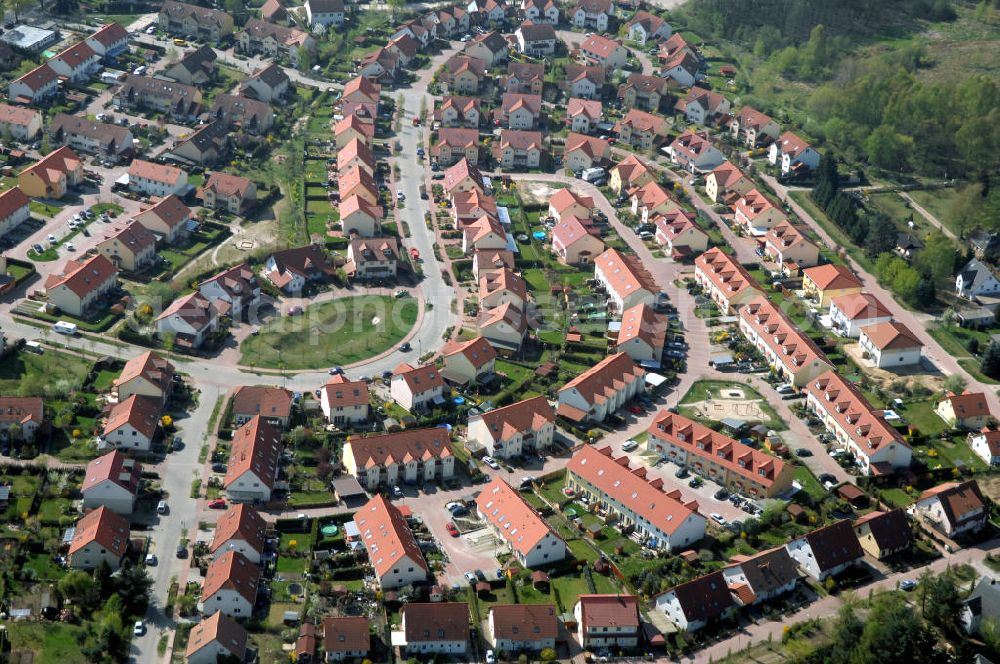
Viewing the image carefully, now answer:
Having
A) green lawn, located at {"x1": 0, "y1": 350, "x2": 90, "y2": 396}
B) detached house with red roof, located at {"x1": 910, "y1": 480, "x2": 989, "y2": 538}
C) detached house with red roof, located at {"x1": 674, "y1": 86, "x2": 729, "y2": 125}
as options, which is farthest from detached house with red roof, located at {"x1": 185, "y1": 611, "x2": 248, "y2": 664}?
detached house with red roof, located at {"x1": 674, "y1": 86, "x2": 729, "y2": 125}

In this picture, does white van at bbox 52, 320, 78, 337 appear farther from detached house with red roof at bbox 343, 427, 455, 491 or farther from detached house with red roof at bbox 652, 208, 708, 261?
detached house with red roof at bbox 652, 208, 708, 261

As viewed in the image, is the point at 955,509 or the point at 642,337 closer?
the point at 955,509

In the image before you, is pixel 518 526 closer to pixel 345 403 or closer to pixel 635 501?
pixel 635 501

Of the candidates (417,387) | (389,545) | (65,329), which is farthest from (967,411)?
(65,329)

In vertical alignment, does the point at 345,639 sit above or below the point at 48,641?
above

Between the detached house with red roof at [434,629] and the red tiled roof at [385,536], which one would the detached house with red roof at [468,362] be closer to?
the red tiled roof at [385,536]

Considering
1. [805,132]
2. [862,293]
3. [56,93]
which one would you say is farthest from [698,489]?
[56,93]
